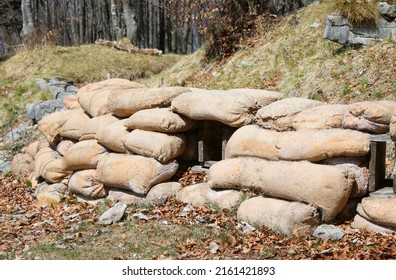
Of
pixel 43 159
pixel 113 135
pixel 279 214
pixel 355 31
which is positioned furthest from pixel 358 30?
pixel 43 159

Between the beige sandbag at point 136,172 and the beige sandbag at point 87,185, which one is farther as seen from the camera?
Answer: the beige sandbag at point 87,185

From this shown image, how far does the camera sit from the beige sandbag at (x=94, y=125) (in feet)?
31.1

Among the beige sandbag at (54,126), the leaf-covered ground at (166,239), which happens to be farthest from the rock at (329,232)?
the beige sandbag at (54,126)

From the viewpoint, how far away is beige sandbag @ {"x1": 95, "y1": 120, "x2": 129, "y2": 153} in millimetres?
8875

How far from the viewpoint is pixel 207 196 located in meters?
7.73

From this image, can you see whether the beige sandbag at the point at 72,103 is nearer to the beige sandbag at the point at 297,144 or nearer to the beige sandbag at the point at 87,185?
the beige sandbag at the point at 87,185

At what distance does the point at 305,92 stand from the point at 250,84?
1905 millimetres

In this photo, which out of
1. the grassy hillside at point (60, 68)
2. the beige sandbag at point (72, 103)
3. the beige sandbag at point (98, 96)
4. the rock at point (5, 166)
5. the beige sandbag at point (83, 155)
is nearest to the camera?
the beige sandbag at point (83, 155)

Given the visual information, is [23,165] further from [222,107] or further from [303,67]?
[222,107]

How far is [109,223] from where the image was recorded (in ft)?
25.3

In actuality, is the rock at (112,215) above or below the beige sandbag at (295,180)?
below

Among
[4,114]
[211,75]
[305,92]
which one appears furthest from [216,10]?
[4,114]

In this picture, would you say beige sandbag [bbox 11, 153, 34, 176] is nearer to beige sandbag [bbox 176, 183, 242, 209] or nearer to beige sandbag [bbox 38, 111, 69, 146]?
beige sandbag [bbox 38, 111, 69, 146]

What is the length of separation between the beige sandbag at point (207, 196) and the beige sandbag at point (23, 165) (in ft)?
16.2
